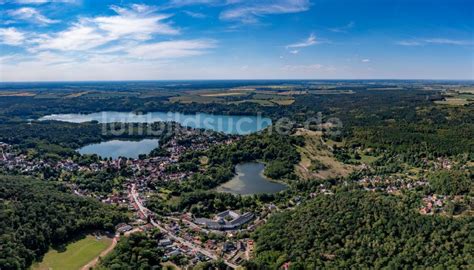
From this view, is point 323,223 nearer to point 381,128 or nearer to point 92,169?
point 92,169

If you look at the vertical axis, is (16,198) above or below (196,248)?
above

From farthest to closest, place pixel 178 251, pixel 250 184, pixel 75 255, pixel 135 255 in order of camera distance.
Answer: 1. pixel 250 184
2. pixel 178 251
3. pixel 75 255
4. pixel 135 255

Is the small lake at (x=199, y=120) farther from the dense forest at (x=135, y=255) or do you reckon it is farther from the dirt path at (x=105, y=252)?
the dense forest at (x=135, y=255)

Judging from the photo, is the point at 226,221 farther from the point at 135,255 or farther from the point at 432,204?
the point at 432,204

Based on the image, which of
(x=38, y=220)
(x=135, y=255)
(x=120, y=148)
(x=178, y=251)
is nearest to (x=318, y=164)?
(x=178, y=251)

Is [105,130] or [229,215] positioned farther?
[105,130]

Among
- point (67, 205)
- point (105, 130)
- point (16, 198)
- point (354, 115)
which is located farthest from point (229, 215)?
point (354, 115)

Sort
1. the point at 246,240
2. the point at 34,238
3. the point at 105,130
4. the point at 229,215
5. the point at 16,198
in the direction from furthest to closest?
the point at 105,130 → the point at 229,215 → the point at 16,198 → the point at 246,240 → the point at 34,238
